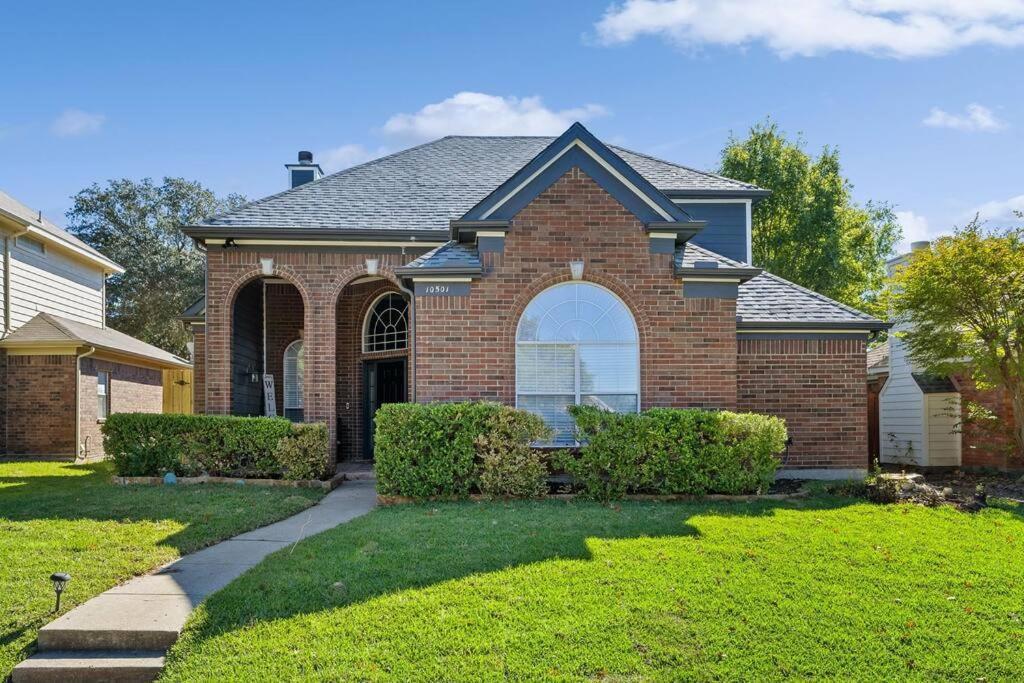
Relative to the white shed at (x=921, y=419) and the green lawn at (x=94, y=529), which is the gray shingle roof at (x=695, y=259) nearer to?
the white shed at (x=921, y=419)

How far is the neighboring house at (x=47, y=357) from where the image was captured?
16891mm

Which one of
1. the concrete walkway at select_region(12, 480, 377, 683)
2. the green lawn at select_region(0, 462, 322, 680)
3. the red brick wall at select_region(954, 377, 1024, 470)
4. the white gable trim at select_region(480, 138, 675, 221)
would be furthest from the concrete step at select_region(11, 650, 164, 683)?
the red brick wall at select_region(954, 377, 1024, 470)

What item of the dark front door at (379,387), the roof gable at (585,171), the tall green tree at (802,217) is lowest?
the dark front door at (379,387)

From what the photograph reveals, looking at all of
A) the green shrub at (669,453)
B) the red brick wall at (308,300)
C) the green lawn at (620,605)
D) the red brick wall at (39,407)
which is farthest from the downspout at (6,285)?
the green shrub at (669,453)

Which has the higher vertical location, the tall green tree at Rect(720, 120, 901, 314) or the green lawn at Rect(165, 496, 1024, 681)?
the tall green tree at Rect(720, 120, 901, 314)

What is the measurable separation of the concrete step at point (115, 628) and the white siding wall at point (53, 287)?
14741 millimetres

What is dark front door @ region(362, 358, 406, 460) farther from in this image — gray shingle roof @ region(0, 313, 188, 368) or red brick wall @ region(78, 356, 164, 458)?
red brick wall @ region(78, 356, 164, 458)

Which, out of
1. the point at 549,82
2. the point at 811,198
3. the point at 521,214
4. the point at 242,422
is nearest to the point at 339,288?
the point at 242,422

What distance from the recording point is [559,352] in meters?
11.1

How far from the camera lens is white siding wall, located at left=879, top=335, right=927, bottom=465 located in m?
15.9

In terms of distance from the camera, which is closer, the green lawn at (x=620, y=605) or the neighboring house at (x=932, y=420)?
the green lawn at (x=620, y=605)

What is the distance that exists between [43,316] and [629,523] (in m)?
16.9

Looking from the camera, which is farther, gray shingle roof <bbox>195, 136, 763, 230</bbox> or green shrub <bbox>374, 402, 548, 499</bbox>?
gray shingle roof <bbox>195, 136, 763, 230</bbox>

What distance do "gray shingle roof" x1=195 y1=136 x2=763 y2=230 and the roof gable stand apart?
124 inches
